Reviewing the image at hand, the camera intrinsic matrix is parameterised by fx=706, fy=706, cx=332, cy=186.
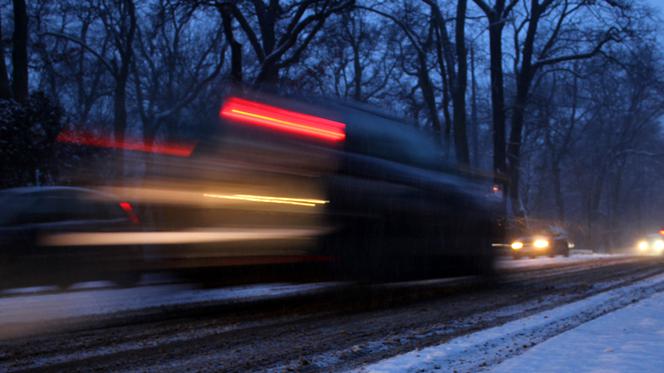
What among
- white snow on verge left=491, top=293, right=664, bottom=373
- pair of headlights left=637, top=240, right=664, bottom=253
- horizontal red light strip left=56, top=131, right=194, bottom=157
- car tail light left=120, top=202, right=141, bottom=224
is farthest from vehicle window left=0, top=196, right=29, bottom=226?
pair of headlights left=637, top=240, right=664, bottom=253

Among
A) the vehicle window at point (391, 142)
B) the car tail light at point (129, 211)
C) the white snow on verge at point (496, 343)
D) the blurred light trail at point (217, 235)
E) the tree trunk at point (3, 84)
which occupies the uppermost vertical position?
the tree trunk at point (3, 84)

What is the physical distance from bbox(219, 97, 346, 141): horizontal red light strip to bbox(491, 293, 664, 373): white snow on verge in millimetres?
4040

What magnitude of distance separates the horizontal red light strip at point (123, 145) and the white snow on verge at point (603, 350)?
4893mm

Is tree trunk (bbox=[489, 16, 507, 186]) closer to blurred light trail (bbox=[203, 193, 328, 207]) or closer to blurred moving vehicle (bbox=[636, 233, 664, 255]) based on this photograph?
blurred moving vehicle (bbox=[636, 233, 664, 255])

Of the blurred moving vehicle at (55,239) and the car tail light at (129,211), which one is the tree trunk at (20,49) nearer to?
the blurred moving vehicle at (55,239)

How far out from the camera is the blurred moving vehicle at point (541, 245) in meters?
27.7

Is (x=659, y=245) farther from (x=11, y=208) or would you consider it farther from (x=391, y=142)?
(x=11, y=208)

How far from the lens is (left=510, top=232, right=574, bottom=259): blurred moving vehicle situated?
90.8 ft

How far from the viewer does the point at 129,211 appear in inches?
438

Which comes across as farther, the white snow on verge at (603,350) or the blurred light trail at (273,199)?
the blurred light trail at (273,199)

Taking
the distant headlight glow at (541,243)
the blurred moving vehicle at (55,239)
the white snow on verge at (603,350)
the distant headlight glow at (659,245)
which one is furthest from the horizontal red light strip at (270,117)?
the distant headlight glow at (659,245)

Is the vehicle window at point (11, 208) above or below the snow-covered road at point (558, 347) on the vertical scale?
above

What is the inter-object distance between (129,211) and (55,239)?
1162mm

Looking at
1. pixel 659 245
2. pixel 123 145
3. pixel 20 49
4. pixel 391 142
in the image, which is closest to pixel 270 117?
pixel 391 142
